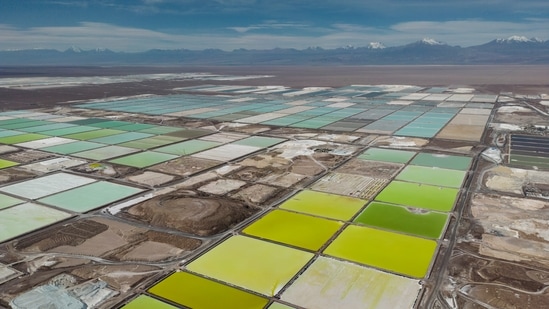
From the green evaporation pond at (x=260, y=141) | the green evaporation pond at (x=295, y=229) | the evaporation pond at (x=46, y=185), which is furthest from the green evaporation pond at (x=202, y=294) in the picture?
the green evaporation pond at (x=260, y=141)

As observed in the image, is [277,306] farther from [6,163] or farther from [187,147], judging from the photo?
[6,163]

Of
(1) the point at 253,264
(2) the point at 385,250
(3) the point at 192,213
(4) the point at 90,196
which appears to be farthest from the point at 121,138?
(2) the point at 385,250

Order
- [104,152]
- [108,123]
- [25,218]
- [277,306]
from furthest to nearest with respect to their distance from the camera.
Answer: [108,123]
[104,152]
[25,218]
[277,306]

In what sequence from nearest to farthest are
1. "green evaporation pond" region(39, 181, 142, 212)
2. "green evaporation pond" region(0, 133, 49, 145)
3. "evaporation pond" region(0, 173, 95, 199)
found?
"green evaporation pond" region(39, 181, 142, 212), "evaporation pond" region(0, 173, 95, 199), "green evaporation pond" region(0, 133, 49, 145)

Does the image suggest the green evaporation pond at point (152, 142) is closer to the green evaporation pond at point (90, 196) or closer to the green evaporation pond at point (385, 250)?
the green evaporation pond at point (90, 196)

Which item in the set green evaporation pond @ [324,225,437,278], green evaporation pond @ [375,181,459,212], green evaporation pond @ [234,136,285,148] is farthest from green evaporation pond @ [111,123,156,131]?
green evaporation pond @ [324,225,437,278]

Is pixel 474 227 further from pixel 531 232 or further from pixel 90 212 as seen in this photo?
pixel 90 212

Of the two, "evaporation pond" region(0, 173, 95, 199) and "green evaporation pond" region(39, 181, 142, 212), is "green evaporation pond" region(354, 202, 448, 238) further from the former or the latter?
"evaporation pond" region(0, 173, 95, 199)
